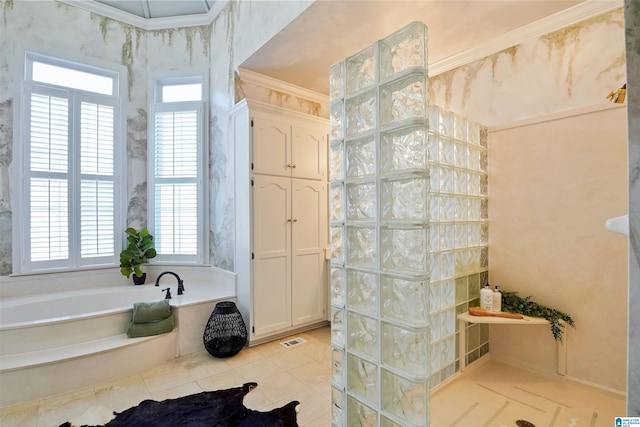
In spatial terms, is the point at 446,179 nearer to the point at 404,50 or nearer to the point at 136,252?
the point at 404,50

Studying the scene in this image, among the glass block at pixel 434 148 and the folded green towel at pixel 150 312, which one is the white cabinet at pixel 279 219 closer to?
the folded green towel at pixel 150 312

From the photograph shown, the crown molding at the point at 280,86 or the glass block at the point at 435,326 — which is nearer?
the glass block at the point at 435,326

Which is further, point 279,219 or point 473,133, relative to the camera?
point 279,219

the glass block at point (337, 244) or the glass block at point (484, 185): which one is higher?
the glass block at point (484, 185)

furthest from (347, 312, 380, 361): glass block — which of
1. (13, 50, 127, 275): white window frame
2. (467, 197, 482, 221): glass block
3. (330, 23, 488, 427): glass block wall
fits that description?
(13, 50, 127, 275): white window frame

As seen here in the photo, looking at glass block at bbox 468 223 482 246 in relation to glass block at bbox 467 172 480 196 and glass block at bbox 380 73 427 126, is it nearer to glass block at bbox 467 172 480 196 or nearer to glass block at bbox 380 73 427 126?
glass block at bbox 467 172 480 196

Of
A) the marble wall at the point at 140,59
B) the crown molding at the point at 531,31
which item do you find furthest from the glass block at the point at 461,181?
the marble wall at the point at 140,59

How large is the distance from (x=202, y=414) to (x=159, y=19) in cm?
→ 424

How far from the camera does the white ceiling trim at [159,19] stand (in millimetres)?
3453

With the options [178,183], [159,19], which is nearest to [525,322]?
[178,183]

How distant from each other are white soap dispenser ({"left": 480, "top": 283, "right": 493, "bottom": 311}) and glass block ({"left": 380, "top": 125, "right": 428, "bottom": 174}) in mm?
1624

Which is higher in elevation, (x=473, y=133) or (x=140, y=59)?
(x=140, y=59)

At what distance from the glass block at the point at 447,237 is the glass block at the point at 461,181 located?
298 mm

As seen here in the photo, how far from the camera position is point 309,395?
221cm
